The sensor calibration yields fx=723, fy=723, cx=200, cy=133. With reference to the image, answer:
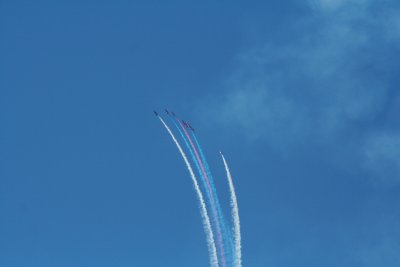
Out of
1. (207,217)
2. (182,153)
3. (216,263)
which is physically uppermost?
(182,153)

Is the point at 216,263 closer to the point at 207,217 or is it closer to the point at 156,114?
the point at 207,217

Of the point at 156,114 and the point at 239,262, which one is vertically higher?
the point at 156,114

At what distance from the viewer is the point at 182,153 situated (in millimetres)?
77125

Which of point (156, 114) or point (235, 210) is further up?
point (156, 114)

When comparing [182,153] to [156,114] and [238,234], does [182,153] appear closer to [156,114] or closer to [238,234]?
[156,114]

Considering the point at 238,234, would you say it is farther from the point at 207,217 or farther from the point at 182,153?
the point at 182,153

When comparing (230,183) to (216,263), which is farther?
(230,183)

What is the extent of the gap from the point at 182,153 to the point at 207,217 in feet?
24.3

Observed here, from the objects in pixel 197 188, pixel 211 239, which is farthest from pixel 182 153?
pixel 211 239

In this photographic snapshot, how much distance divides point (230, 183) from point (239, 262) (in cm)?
889

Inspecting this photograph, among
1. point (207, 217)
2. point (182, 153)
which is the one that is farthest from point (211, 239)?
point (182, 153)

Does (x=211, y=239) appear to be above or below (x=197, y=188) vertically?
below

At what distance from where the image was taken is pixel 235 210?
76375 mm

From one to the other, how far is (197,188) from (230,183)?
3.68 metres
